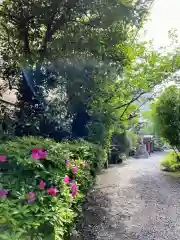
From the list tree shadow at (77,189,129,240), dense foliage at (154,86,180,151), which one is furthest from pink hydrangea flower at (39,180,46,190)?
dense foliage at (154,86,180,151)

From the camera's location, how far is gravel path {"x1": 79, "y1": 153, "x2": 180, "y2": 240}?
411 cm

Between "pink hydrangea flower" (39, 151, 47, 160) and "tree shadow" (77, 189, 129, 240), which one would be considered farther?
"tree shadow" (77, 189, 129, 240)

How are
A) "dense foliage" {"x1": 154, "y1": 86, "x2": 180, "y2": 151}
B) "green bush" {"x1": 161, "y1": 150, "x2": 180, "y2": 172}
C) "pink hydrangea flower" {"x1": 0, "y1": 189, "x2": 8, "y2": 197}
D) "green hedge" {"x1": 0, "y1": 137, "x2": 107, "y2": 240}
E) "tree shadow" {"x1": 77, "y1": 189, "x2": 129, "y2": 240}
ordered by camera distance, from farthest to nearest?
"green bush" {"x1": 161, "y1": 150, "x2": 180, "y2": 172} → "dense foliage" {"x1": 154, "y1": 86, "x2": 180, "y2": 151} → "tree shadow" {"x1": 77, "y1": 189, "x2": 129, "y2": 240} → "pink hydrangea flower" {"x1": 0, "y1": 189, "x2": 8, "y2": 197} → "green hedge" {"x1": 0, "y1": 137, "x2": 107, "y2": 240}

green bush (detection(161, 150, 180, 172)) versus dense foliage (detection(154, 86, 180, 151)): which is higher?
dense foliage (detection(154, 86, 180, 151))

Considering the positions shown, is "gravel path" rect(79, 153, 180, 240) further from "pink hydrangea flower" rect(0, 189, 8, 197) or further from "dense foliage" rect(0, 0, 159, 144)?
"pink hydrangea flower" rect(0, 189, 8, 197)

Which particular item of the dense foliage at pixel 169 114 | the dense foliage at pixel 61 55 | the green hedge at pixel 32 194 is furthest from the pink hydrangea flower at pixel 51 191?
the dense foliage at pixel 169 114

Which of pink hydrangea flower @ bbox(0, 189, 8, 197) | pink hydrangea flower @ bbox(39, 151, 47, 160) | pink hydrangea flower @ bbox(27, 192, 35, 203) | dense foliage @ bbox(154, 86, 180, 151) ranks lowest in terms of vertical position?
pink hydrangea flower @ bbox(27, 192, 35, 203)

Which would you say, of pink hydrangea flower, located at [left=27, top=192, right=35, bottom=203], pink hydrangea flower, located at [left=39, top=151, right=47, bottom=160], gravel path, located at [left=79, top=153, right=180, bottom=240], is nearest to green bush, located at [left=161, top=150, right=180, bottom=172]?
gravel path, located at [left=79, top=153, right=180, bottom=240]

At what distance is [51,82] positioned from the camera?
5.71 m

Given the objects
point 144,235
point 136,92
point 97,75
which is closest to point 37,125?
point 97,75

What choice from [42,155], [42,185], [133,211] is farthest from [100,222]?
[42,185]

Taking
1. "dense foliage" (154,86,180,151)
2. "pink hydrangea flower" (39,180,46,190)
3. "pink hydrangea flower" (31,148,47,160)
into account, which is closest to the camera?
"pink hydrangea flower" (39,180,46,190)

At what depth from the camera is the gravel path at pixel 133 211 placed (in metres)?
4.11

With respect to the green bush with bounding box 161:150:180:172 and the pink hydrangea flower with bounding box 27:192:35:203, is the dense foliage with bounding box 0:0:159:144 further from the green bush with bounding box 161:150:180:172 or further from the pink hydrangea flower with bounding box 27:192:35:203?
the green bush with bounding box 161:150:180:172
